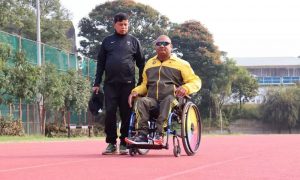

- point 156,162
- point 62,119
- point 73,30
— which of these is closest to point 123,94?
point 156,162

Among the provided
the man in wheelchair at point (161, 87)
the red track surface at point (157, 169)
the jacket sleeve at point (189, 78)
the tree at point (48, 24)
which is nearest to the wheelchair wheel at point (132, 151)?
the man in wheelchair at point (161, 87)

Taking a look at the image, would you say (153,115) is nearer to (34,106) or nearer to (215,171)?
(215,171)

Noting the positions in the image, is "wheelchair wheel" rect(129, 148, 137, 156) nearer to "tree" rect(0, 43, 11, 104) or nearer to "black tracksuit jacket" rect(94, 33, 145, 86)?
"black tracksuit jacket" rect(94, 33, 145, 86)

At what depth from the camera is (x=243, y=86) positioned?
205 feet

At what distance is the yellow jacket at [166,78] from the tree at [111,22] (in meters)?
50.6

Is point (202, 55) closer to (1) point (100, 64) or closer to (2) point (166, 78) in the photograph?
(1) point (100, 64)

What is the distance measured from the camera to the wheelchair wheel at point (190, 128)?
8445 mm

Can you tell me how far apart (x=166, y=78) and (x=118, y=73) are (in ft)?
2.58

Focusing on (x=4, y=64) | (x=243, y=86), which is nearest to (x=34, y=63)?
(x=4, y=64)

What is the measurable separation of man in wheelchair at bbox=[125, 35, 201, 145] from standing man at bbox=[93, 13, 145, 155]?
1.17ft

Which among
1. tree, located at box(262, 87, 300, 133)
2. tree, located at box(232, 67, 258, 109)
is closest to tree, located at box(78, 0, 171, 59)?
tree, located at box(232, 67, 258, 109)

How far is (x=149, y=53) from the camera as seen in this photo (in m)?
55.8

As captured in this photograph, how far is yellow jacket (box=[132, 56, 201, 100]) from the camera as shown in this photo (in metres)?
8.60

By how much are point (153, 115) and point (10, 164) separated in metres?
2.07
